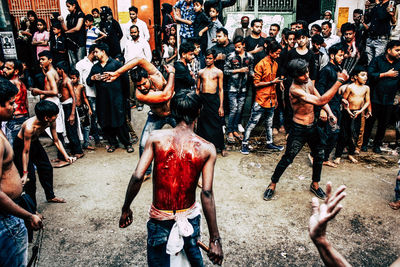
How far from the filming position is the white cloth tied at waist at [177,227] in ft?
7.27

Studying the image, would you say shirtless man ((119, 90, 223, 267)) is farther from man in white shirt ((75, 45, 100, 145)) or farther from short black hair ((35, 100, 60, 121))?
man in white shirt ((75, 45, 100, 145))

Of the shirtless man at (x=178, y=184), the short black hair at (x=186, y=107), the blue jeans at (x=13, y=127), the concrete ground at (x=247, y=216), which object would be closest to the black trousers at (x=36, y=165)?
the concrete ground at (x=247, y=216)

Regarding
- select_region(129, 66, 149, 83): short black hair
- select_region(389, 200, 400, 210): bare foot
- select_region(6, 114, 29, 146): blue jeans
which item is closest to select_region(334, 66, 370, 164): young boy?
select_region(389, 200, 400, 210): bare foot

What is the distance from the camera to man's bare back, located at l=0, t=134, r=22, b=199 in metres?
2.23

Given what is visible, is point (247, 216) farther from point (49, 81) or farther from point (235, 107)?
point (49, 81)

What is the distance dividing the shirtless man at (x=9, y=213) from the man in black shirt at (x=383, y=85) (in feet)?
19.8

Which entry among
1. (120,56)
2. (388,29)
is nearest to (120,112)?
(120,56)

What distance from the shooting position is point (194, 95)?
2.36 meters

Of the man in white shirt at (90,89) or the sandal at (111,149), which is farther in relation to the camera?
the man in white shirt at (90,89)

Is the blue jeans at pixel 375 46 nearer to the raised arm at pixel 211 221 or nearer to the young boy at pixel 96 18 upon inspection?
the raised arm at pixel 211 221

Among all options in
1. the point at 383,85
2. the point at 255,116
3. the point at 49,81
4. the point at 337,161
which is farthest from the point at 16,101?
the point at 383,85

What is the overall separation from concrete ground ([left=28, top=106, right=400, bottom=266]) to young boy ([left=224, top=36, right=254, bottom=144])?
124cm

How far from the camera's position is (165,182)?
2.25m

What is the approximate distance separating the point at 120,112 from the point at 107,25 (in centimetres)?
337
